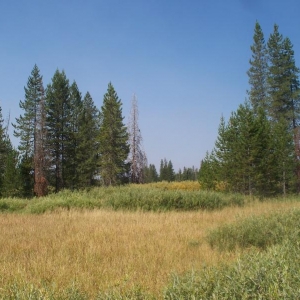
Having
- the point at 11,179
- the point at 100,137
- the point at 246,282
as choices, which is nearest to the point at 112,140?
the point at 100,137

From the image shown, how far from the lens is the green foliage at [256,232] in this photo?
6195 mm

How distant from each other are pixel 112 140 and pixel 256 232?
28628mm

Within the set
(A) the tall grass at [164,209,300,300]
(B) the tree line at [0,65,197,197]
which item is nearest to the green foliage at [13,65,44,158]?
(B) the tree line at [0,65,197,197]

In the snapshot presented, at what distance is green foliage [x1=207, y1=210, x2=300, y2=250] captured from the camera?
6195mm

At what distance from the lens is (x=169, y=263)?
511cm

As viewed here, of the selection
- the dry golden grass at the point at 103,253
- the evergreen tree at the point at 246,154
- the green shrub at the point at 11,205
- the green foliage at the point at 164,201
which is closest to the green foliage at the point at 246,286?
the dry golden grass at the point at 103,253

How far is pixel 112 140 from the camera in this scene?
34344mm

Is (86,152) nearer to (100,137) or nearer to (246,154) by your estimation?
(100,137)

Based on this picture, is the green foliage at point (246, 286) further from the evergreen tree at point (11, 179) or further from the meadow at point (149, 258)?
the evergreen tree at point (11, 179)

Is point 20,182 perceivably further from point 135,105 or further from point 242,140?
point 242,140

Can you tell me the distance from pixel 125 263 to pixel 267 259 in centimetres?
254

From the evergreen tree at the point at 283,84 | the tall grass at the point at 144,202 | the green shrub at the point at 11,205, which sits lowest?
the green shrub at the point at 11,205

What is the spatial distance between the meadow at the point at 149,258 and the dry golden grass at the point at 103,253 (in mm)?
18

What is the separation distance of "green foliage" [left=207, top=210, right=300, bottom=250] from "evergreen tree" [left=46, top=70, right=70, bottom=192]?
30250 mm
